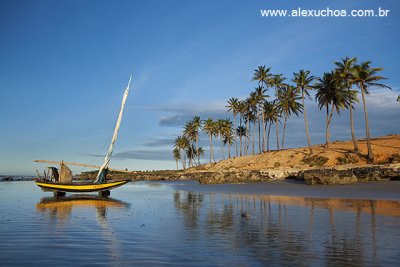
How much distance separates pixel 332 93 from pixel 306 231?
53.1 m

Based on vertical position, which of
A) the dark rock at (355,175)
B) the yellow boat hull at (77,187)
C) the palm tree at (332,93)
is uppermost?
the palm tree at (332,93)

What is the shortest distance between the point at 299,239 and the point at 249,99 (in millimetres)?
82309

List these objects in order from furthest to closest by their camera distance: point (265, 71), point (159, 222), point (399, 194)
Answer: point (265, 71) → point (399, 194) → point (159, 222)

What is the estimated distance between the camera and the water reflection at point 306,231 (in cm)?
960

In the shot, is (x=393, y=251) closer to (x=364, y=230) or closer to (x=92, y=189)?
(x=364, y=230)

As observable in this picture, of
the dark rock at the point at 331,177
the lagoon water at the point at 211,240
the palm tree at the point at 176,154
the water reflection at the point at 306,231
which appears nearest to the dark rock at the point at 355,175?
the dark rock at the point at 331,177

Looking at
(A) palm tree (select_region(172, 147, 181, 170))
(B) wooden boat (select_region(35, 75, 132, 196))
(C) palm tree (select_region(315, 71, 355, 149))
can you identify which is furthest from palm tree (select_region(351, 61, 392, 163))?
(A) palm tree (select_region(172, 147, 181, 170))

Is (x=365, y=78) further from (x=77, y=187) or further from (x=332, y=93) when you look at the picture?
(x=77, y=187)

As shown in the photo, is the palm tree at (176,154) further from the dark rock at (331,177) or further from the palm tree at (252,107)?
the dark rock at (331,177)

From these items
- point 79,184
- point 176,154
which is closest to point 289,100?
point 79,184

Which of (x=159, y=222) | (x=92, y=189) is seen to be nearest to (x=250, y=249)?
(x=159, y=222)

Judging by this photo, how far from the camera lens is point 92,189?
3966cm

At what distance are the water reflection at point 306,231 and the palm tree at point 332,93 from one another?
43369 millimetres

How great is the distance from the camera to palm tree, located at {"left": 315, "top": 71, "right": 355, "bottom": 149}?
61188 millimetres
